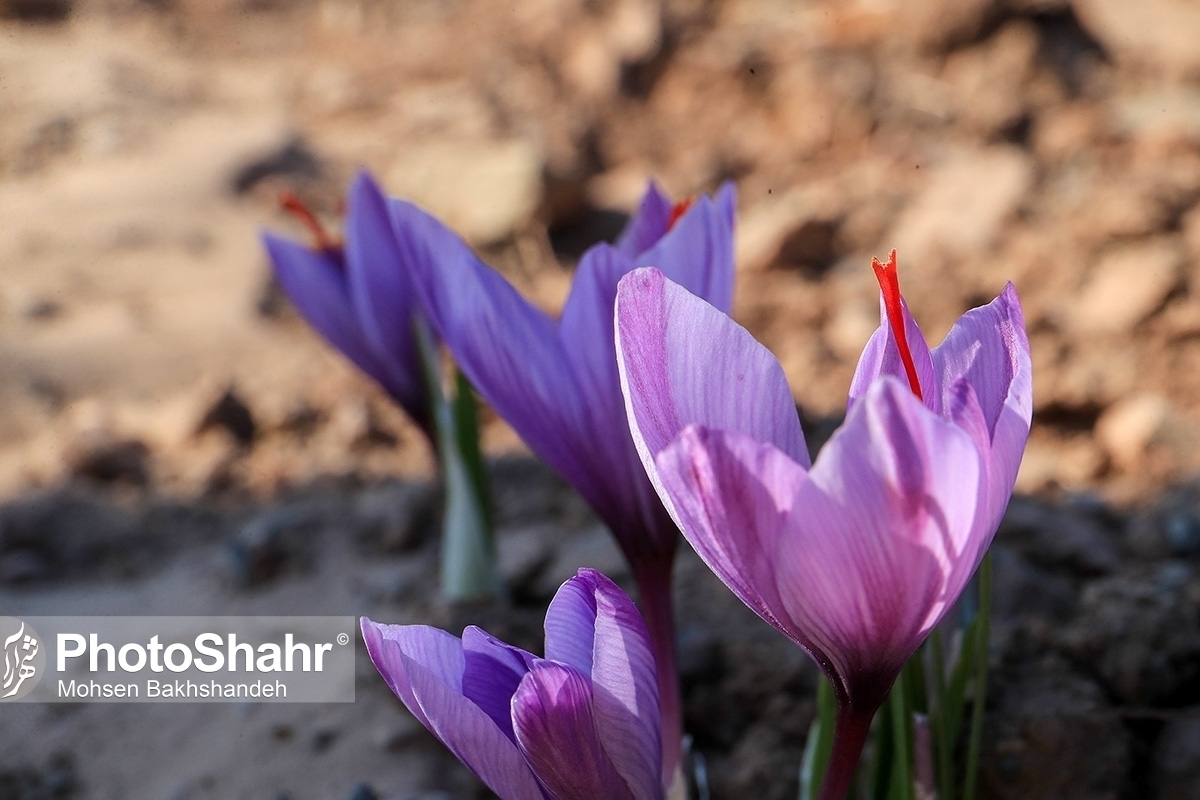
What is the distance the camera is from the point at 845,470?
514 mm

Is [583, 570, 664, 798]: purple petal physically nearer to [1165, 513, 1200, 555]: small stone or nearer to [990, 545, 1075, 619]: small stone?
[990, 545, 1075, 619]: small stone

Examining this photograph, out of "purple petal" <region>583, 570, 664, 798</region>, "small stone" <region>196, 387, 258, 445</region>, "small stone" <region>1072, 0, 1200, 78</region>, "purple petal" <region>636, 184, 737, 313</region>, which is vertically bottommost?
"purple petal" <region>583, 570, 664, 798</region>

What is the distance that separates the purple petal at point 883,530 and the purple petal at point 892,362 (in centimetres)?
10

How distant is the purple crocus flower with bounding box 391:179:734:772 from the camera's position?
2.85 ft

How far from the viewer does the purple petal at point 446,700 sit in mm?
586

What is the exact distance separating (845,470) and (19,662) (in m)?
1.38

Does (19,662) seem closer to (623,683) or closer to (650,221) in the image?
(650,221)

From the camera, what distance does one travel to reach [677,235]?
2.83 feet

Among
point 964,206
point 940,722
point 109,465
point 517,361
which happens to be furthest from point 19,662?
point 964,206

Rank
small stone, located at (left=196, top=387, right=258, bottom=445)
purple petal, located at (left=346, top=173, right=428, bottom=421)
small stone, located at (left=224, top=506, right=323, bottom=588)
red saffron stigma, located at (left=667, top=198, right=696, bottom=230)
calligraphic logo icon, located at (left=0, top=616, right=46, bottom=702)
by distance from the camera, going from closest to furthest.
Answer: red saffron stigma, located at (left=667, top=198, right=696, bottom=230)
purple petal, located at (left=346, top=173, right=428, bottom=421)
calligraphic logo icon, located at (left=0, top=616, right=46, bottom=702)
small stone, located at (left=224, top=506, right=323, bottom=588)
small stone, located at (left=196, top=387, right=258, bottom=445)

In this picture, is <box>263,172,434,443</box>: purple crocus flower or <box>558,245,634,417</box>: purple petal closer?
<box>558,245,634,417</box>: purple petal

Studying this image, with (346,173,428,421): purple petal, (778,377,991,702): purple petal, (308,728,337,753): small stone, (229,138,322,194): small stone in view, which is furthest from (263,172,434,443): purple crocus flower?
(229,138,322,194): small stone

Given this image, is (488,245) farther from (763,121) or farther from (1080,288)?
(1080,288)

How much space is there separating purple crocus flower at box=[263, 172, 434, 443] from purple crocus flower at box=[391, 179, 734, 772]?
41 cm
